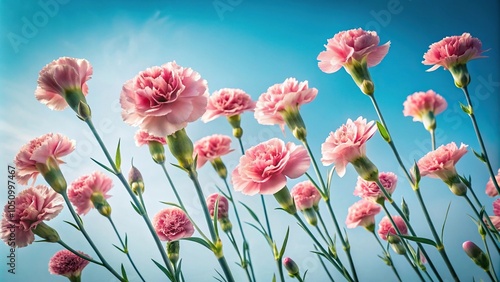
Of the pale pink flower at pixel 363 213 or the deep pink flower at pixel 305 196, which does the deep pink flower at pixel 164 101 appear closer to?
the deep pink flower at pixel 305 196

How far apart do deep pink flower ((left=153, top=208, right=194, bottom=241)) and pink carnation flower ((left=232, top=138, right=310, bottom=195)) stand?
0.34 m

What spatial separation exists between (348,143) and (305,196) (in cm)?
28

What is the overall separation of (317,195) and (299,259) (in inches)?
22.0

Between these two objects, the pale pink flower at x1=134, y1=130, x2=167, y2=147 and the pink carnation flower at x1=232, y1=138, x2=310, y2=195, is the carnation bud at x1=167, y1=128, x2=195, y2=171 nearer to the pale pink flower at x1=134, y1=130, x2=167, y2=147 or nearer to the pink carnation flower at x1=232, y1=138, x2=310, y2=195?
the pink carnation flower at x1=232, y1=138, x2=310, y2=195

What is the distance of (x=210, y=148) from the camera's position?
38.0 inches

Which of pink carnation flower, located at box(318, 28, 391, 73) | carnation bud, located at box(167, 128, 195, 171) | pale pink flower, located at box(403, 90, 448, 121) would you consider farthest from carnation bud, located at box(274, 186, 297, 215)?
pale pink flower, located at box(403, 90, 448, 121)

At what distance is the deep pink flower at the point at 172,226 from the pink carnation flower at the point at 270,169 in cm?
34

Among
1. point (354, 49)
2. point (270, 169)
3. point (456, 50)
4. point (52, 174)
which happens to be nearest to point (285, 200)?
point (270, 169)

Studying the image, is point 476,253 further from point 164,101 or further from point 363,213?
point 164,101

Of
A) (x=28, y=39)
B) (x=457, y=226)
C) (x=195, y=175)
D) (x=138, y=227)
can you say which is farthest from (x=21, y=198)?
(x=457, y=226)

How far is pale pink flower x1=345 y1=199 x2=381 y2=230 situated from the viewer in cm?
103

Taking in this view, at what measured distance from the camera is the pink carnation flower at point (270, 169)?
0.59 meters

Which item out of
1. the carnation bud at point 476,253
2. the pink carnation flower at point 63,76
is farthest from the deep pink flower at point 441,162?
the pink carnation flower at point 63,76

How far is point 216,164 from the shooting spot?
39.9 inches
